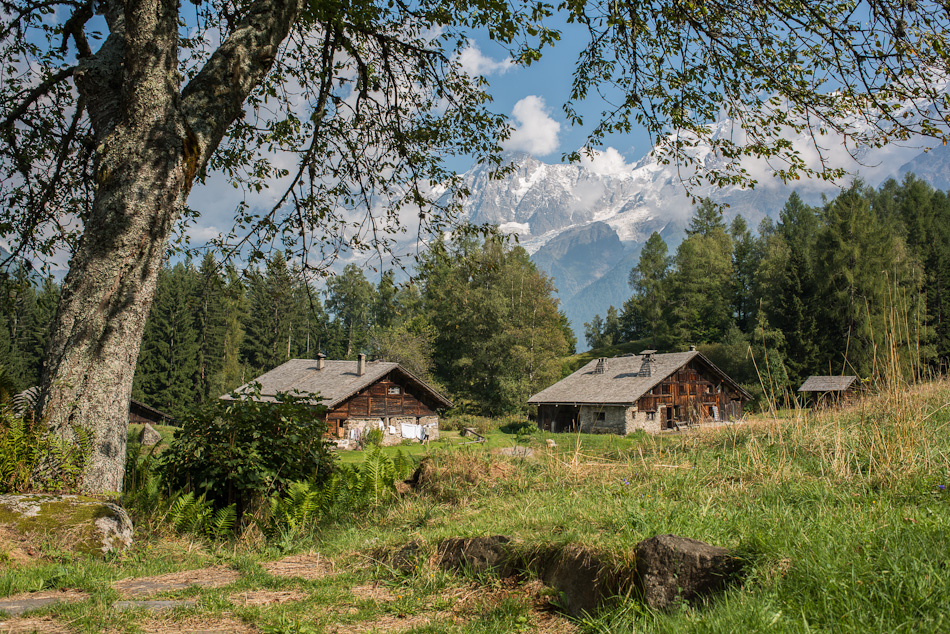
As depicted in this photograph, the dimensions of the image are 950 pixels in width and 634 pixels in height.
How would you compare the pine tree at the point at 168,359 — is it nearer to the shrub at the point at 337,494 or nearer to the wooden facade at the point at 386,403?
the wooden facade at the point at 386,403

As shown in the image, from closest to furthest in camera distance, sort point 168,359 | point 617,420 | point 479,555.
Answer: point 479,555 → point 617,420 → point 168,359

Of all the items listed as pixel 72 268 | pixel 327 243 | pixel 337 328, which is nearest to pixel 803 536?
pixel 72 268

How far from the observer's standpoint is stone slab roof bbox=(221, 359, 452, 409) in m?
38.2

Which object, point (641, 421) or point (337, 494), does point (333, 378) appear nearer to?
point (641, 421)

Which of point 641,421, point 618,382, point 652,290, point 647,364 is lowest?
point 641,421

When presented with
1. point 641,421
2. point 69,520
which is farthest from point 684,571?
point 641,421

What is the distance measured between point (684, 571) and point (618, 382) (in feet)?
130

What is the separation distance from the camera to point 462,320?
48.9 meters

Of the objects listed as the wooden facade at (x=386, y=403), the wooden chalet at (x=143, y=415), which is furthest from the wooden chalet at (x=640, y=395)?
the wooden chalet at (x=143, y=415)

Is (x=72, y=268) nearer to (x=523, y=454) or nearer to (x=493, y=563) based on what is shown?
(x=493, y=563)

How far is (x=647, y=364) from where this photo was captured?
4078cm

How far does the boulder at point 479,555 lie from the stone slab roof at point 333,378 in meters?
33.1

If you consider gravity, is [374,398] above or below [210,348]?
below

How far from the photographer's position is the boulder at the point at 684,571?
2807mm
